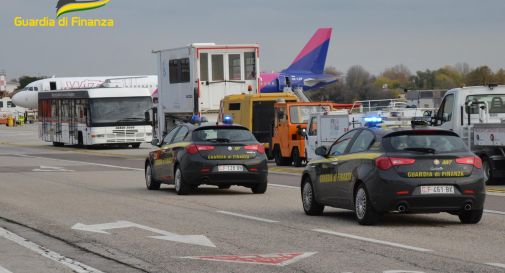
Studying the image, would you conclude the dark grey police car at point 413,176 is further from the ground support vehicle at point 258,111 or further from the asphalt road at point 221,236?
the ground support vehicle at point 258,111

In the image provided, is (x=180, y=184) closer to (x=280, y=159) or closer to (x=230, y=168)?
(x=230, y=168)

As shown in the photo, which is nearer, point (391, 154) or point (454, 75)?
point (391, 154)

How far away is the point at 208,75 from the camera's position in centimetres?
4044

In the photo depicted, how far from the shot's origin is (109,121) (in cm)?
5294

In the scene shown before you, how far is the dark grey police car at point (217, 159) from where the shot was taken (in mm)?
22016

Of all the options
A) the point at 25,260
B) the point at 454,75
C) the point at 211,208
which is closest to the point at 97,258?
the point at 25,260

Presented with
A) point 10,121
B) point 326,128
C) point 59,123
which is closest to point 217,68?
point 326,128

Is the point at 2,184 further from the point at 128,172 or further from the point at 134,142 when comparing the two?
the point at 134,142

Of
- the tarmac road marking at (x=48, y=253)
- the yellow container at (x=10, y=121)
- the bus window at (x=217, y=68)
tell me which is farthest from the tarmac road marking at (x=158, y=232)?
the yellow container at (x=10, y=121)

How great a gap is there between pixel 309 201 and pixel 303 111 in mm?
17791

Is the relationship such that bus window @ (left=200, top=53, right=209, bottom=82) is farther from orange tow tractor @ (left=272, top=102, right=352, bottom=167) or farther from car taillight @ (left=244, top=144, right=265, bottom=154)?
car taillight @ (left=244, top=144, right=265, bottom=154)

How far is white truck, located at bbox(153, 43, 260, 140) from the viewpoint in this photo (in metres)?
40.1

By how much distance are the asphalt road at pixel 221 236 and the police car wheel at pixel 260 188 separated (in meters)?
0.31

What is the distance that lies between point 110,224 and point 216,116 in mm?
24341
